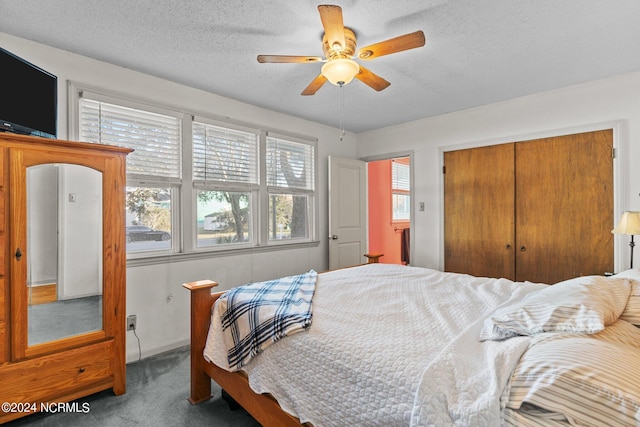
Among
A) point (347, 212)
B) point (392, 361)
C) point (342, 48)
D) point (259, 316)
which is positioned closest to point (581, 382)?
point (392, 361)

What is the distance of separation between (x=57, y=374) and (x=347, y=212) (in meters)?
3.29

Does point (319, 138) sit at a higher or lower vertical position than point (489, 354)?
higher

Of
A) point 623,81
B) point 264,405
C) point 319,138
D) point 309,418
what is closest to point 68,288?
point 264,405

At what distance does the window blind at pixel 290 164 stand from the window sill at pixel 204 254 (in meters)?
0.72

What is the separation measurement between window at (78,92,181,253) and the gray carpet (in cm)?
108

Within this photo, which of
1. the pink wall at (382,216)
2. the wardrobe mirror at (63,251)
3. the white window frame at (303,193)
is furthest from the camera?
the pink wall at (382,216)

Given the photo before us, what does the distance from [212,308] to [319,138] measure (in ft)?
9.30

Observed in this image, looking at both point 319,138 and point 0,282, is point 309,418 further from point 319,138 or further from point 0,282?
point 319,138

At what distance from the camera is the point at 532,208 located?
3291 millimetres

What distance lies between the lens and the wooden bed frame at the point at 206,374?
5.34 ft

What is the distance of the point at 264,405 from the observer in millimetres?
1554

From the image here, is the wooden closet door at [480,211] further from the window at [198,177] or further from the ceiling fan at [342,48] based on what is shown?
the ceiling fan at [342,48]

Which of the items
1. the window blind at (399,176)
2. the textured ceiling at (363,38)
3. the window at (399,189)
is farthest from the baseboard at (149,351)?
the window blind at (399,176)

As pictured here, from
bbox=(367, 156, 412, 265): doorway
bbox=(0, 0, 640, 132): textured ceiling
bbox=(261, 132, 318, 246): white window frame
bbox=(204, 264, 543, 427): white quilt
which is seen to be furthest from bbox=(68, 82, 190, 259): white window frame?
bbox=(367, 156, 412, 265): doorway
